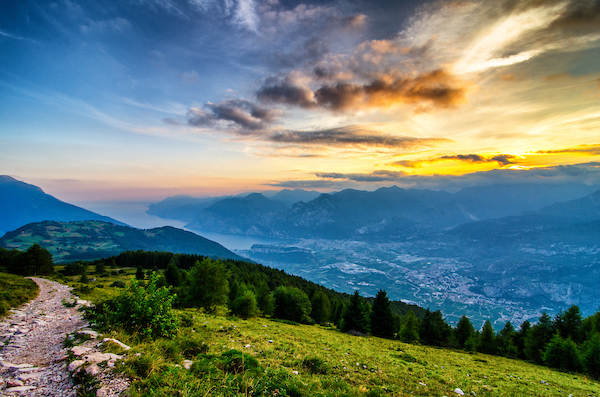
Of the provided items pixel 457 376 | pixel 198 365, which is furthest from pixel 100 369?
pixel 457 376

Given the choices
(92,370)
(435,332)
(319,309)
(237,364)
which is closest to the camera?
(92,370)

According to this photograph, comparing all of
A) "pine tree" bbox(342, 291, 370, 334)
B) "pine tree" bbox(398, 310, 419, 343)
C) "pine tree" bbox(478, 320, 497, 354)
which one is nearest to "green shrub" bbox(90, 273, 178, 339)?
"pine tree" bbox(342, 291, 370, 334)

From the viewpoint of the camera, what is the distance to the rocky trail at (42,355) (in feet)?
19.0

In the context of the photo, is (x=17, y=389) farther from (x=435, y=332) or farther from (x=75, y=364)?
(x=435, y=332)

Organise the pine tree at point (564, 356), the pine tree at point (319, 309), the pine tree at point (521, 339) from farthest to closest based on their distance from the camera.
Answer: the pine tree at point (319, 309) → the pine tree at point (521, 339) → the pine tree at point (564, 356)

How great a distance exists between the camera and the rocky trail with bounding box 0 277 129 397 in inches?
228

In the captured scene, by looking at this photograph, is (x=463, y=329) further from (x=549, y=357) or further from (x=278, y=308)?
(x=278, y=308)

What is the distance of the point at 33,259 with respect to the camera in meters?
48.1

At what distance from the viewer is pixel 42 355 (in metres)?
8.08

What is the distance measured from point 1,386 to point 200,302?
3432 centimetres

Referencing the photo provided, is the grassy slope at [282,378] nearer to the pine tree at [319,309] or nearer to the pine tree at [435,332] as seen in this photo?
the pine tree at [435,332]

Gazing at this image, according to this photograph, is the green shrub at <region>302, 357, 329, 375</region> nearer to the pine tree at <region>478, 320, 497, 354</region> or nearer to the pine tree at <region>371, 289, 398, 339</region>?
the pine tree at <region>371, 289, 398, 339</region>

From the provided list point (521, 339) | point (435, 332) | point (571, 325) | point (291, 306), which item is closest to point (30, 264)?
point (291, 306)

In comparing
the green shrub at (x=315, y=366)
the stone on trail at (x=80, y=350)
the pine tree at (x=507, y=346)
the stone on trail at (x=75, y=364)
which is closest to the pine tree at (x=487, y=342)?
the pine tree at (x=507, y=346)
